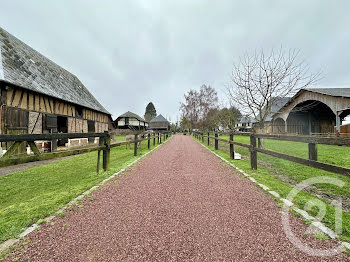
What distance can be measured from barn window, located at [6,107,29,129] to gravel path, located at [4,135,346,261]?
938 centimetres

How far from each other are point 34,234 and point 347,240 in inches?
135

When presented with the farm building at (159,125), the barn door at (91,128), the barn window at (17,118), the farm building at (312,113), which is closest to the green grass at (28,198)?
the barn window at (17,118)

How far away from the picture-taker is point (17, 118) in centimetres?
918

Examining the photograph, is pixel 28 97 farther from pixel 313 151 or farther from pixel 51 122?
pixel 313 151

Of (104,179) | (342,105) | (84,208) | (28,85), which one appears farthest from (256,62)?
(28,85)

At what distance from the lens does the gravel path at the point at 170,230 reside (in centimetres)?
156

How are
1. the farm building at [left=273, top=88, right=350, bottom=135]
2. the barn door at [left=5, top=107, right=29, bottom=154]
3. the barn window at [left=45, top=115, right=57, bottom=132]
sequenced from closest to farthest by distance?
the barn door at [left=5, top=107, right=29, bottom=154] < the barn window at [left=45, top=115, right=57, bottom=132] < the farm building at [left=273, top=88, right=350, bottom=135]

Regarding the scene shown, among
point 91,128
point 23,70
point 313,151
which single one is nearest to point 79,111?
point 91,128

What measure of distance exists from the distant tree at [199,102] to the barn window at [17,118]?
2891 cm

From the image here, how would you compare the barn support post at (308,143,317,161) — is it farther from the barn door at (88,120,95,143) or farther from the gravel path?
the barn door at (88,120,95,143)

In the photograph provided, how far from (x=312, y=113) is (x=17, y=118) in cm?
3322

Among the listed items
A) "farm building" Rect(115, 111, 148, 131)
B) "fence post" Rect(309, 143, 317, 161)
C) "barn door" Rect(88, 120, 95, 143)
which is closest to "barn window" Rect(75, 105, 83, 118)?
"barn door" Rect(88, 120, 95, 143)

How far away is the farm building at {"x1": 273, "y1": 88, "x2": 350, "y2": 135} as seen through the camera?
1611cm

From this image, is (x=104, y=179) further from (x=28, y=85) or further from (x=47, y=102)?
(x=47, y=102)
